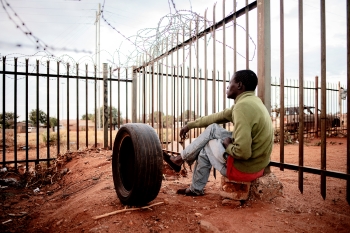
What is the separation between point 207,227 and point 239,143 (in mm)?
835

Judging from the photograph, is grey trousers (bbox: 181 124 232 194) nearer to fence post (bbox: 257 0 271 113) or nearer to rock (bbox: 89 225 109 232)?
fence post (bbox: 257 0 271 113)

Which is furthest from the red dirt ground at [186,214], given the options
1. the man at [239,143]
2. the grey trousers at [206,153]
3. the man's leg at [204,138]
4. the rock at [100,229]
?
the man's leg at [204,138]

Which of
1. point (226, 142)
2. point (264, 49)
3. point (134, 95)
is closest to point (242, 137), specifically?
point (226, 142)

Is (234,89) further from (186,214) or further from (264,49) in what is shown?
(186,214)

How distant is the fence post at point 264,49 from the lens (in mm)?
2850

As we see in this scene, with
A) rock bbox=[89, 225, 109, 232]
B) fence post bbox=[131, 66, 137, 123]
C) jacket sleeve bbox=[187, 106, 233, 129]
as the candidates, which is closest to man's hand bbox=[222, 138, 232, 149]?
jacket sleeve bbox=[187, 106, 233, 129]

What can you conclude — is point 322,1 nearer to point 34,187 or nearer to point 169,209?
point 169,209

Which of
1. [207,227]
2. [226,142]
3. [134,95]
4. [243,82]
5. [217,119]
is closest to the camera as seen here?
[207,227]

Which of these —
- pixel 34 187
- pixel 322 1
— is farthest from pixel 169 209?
pixel 34 187

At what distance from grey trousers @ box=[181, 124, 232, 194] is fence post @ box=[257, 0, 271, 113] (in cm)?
69

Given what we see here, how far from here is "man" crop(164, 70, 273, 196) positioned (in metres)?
2.38

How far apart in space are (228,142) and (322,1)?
172 cm

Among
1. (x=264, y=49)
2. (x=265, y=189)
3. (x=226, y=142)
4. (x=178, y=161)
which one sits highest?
(x=264, y=49)

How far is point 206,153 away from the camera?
2.86 metres
